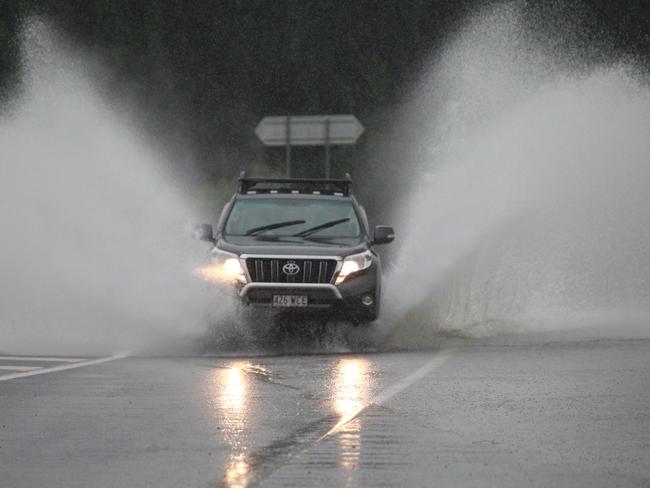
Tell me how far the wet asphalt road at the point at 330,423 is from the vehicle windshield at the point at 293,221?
3586mm

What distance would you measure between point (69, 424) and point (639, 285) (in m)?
24.8

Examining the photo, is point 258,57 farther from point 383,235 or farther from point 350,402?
point 350,402

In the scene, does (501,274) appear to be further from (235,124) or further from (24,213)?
(235,124)

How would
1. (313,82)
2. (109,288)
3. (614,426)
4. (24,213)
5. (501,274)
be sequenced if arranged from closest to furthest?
(614,426)
(109,288)
(24,213)
(501,274)
(313,82)

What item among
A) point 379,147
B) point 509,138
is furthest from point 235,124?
point 509,138

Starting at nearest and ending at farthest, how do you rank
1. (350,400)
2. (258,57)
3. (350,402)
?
(350,402) < (350,400) < (258,57)

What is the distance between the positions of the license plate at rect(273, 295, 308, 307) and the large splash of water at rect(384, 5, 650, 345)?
78.7 inches

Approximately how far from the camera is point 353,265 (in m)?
19.7

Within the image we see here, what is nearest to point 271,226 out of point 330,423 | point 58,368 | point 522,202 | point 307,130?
point 58,368

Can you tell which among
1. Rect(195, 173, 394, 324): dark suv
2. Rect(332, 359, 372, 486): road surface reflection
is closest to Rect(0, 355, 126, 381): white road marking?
Rect(195, 173, 394, 324): dark suv

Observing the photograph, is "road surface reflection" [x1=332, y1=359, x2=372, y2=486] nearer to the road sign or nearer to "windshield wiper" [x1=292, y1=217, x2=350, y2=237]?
"windshield wiper" [x1=292, y1=217, x2=350, y2=237]

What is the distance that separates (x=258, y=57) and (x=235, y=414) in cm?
7198

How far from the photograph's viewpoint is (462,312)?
79.9ft

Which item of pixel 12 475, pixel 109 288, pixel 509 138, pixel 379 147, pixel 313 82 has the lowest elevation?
pixel 12 475
